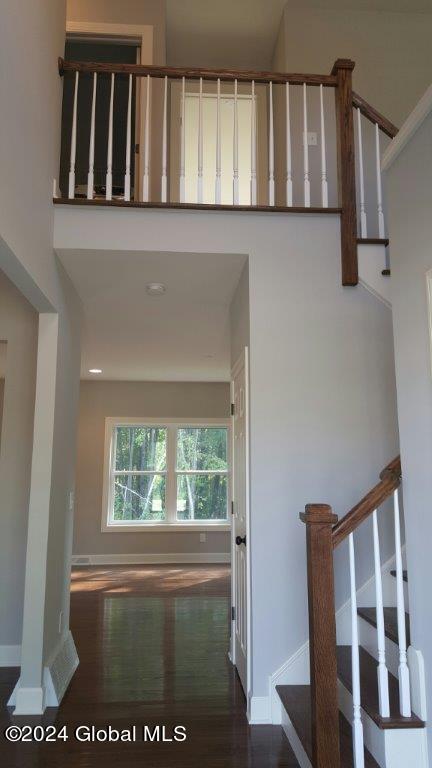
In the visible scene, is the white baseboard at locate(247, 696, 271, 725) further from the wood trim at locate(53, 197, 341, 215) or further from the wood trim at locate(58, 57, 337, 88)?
the wood trim at locate(58, 57, 337, 88)

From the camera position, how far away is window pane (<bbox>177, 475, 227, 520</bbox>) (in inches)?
327

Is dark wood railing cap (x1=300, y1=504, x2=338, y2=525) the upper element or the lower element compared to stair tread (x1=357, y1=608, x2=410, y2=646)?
upper

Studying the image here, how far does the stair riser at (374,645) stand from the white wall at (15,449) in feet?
7.62

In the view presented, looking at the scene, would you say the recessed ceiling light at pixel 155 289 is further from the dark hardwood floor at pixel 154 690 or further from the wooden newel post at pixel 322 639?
the dark hardwood floor at pixel 154 690

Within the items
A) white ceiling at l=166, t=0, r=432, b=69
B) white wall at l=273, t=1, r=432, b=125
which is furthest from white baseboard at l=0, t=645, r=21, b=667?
white ceiling at l=166, t=0, r=432, b=69

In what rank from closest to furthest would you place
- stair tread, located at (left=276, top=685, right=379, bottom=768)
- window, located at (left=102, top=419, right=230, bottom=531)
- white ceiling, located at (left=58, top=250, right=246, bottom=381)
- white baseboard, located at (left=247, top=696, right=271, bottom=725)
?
stair tread, located at (left=276, top=685, right=379, bottom=768) < white baseboard, located at (left=247, top=696, right=271, bottom=725) < white ceiling, located at (left=58, top=250, right=246, bottom=381) < window, located at (left=102, top=419, right=230, bottom=531)

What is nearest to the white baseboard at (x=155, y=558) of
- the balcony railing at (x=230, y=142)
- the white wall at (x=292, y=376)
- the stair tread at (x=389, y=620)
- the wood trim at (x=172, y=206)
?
the balcony railing at (x=230, y=142)

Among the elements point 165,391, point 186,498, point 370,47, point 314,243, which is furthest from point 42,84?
point 186,498

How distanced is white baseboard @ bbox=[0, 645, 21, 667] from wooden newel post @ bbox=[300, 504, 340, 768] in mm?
2482

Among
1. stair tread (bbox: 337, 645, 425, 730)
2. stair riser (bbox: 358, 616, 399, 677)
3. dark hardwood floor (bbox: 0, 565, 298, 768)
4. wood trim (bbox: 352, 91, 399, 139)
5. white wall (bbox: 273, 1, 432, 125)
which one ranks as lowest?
dark hardwood floor (bbox: 0, 565, 298, 768)

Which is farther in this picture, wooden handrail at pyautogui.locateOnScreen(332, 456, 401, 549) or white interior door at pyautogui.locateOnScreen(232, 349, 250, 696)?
white interior door at pyautogui.locateOnScreen(232, 349, 250, 696)

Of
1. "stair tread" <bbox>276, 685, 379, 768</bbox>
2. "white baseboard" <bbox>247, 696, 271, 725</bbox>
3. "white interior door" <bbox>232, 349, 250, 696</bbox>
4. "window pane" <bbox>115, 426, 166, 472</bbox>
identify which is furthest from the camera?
"window pane" <bbox>115, 426, 166, 472</bbox>

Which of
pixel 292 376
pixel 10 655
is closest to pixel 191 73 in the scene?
pixel 292 376

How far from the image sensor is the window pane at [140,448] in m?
8.34
